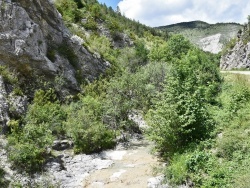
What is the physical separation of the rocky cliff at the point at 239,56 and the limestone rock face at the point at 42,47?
34.2m

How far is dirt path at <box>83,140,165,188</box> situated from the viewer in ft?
52.3

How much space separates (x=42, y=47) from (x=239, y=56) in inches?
1872

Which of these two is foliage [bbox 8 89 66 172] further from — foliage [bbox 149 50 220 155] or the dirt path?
foliage [bbox 149 50 220 155]

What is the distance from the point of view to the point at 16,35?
84.8ft

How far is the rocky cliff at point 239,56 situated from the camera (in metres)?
58.4

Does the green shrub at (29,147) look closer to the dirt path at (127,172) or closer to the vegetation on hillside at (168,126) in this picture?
the vegetation on hillside at (168,126)

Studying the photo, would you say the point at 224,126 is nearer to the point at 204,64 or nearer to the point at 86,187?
the point at 86,187

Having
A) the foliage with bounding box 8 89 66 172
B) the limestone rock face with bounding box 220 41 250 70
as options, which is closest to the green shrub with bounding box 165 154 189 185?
the foliage with bounding box 8 89 66 172

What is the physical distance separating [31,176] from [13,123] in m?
4.07

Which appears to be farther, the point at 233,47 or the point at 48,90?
the point at 233,47

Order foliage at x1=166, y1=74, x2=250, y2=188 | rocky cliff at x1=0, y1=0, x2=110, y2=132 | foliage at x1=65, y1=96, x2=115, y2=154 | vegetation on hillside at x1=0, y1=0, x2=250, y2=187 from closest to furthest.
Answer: foliage at x1=166, y1=74, x2=250, y2=188 < vegetation on hillside at x1=0, y1=0, x2=250, y2=187 < foliage at x1=65, y1=96, x2=115, y2=154 < rocky cliff at x1=0, y1=0, x2=110, y2=132

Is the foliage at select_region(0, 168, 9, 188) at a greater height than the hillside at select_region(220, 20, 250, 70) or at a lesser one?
lesser

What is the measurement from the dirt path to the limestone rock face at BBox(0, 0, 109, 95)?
10356 mm

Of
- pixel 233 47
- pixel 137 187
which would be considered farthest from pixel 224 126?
pixel 233 47
